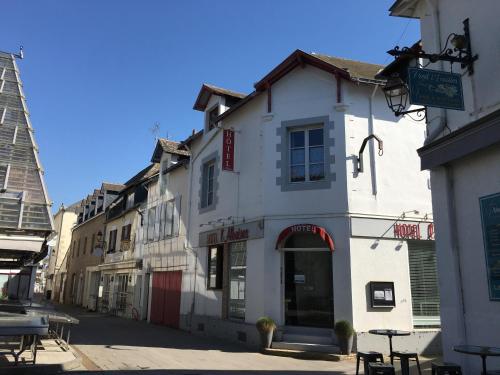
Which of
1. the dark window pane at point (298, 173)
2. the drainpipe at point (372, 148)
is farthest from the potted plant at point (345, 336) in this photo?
the dark window pane at point (298, 173)

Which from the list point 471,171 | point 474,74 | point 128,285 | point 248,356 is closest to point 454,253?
point 471,171

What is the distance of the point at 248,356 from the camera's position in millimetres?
10273

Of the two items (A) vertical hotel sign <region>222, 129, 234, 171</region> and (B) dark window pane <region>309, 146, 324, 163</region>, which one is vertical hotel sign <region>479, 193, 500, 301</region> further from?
(A) vertical hotel sign <region>222, 129, 234, 171</region>

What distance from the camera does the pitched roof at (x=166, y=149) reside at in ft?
59.3

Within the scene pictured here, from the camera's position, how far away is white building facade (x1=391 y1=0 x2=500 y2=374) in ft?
19.2

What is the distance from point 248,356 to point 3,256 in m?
6.04

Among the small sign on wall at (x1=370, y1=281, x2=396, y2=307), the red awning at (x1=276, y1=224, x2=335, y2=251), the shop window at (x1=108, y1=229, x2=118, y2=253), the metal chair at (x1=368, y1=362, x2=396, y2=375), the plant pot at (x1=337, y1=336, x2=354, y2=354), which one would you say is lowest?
the plant pot at (x1=337, y1=336, x2=354, y2=354)

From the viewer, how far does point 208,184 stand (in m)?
15.7

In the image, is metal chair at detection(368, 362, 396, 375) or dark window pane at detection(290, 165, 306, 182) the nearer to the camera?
metal chair at detection(368, 362, 396, 375)

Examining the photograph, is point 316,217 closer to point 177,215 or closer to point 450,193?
point 450,193

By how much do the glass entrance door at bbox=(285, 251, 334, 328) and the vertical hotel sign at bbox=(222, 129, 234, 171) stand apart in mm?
3370

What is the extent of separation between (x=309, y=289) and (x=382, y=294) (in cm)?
177

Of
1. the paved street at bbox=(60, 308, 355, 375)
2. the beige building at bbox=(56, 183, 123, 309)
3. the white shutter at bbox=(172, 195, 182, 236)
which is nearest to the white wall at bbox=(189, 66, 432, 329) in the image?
the paved street at bbox=(60, 308, 355, 375)

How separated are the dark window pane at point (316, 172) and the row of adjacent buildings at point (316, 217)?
0.03m
